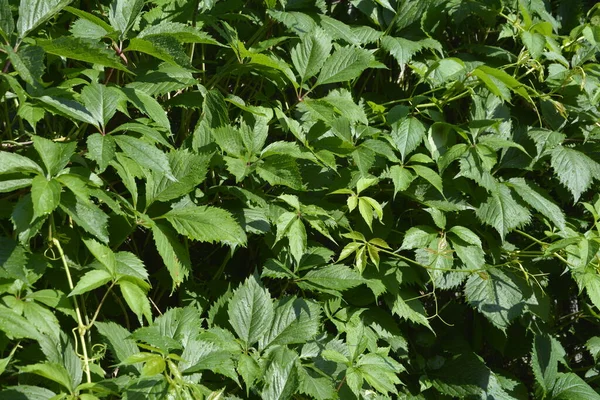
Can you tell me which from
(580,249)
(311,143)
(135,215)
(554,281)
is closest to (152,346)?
(135,215)

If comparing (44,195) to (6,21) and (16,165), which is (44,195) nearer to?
(16,165)

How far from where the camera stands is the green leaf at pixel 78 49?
1.57m

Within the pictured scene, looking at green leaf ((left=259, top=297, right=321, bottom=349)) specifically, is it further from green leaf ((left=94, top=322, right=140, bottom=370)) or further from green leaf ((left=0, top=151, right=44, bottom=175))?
green leaf ((left=0, top=151, right=44, bottom=175))

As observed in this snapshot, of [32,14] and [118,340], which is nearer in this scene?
[32,14]

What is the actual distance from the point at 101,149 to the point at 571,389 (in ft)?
5.58

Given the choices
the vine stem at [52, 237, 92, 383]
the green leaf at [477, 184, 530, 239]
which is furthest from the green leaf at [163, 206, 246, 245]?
the green leaf at [477, 184, 530, 239]

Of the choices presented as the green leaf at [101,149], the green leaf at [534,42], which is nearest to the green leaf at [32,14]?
the green leaf at [101,149]

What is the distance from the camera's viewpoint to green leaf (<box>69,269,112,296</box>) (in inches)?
61.9

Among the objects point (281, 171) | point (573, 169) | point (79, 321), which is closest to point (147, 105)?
point (281, 171)

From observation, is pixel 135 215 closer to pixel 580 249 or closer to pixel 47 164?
pixel 47 164

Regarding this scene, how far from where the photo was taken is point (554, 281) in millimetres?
2750

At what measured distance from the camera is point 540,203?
234cm

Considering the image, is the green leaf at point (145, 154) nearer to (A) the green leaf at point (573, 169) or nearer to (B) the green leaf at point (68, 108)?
(B) the green leaf at point (68, 108)

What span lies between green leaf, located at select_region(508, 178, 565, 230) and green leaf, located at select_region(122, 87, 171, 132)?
113cm
